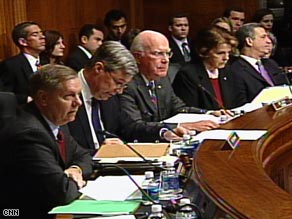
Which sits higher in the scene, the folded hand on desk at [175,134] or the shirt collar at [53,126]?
the shirt collar at [53,126]

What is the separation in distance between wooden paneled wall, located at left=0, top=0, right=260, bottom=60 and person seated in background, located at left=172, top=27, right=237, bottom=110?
→ 214 cm

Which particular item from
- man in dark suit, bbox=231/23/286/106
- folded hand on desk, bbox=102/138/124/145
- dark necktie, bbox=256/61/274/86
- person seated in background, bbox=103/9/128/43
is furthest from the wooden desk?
person seated in background, bbox=103/9/128/43

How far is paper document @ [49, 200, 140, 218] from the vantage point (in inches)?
84.4

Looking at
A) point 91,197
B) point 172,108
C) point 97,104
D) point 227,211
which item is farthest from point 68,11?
point 227,211

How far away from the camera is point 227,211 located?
1.71 meters

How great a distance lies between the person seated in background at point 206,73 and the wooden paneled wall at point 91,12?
2.14 meters

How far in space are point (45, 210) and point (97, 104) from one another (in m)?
1.19

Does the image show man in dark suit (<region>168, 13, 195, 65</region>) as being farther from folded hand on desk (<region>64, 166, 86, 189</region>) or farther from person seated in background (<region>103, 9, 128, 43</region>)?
folded hand on desk (<region>64, 166, 86, 189</region>)

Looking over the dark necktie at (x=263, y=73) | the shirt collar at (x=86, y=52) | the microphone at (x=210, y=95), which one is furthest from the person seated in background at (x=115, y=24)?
the microphone at (x=210, y=95)

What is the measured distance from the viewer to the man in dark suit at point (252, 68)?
5.18 m

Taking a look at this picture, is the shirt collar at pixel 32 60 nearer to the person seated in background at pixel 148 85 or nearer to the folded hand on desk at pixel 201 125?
the person seated in background at pixel 148 85

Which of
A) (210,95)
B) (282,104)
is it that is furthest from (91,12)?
(282,104)

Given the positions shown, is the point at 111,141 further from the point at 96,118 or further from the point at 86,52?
the point at 86,52

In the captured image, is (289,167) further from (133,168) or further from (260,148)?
(133,168)
